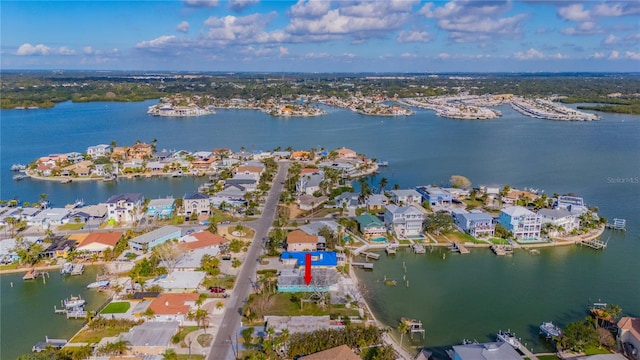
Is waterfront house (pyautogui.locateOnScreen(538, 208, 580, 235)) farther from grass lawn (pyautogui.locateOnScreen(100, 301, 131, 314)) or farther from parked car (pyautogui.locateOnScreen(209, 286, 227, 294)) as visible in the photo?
grass lawn (pyautogui.locateOnScreen(100, 301, 131, 314))

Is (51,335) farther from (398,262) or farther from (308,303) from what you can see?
(398,262)

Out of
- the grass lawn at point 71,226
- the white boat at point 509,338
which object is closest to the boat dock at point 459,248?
the white boat at point 509,338

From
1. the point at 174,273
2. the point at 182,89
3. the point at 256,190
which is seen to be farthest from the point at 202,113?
the point at 174,273

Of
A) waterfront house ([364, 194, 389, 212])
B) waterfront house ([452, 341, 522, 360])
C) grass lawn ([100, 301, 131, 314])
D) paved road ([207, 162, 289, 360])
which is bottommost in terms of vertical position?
grass lawn ([100, 301, 131, 314])

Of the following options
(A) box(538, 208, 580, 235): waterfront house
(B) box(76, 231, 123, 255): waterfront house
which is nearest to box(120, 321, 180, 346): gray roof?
(B) box(76, 231, 123, 255): waterfront house

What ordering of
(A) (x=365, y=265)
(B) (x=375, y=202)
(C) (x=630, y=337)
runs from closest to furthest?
(C) (x=630, y=337) < (A) (x=365, y=265) < (B) (x=375, y=202)

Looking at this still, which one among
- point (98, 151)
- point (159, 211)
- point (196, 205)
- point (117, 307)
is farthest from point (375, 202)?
point (98, 151)

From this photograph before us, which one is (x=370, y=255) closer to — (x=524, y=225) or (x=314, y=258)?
(x=314, y=258)
